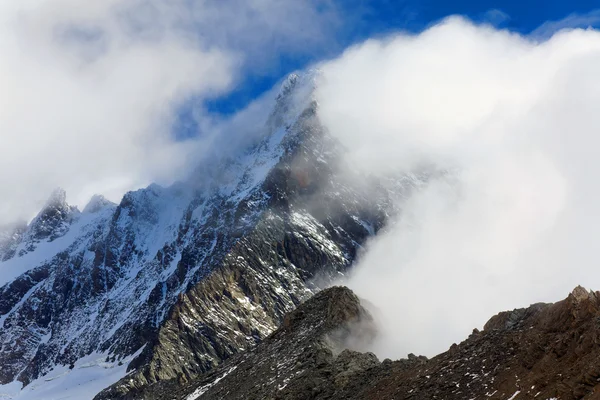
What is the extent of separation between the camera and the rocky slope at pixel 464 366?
3550cm

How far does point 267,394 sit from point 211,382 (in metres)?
28.4

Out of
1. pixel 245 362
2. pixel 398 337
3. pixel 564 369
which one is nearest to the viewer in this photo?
pixel 564 369

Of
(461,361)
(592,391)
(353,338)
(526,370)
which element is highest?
(353,338)

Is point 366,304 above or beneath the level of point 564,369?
above

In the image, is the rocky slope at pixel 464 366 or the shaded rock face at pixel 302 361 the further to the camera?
the shaded rock face at pixel 302 361

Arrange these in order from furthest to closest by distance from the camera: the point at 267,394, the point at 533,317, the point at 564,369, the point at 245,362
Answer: the point at 245,362 < the point at 267,394 < the point at 533,317 < the point at 564,369

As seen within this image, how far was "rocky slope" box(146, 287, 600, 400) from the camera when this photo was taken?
35.5 meters

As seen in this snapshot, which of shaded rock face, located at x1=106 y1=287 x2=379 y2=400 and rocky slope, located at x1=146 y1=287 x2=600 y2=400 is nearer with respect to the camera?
rocky slope, located at x1=146 y1=287 x2=600 y2=400

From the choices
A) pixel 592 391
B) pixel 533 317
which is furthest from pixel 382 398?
pixel 592 391

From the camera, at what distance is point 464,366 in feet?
143

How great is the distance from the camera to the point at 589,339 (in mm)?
35938

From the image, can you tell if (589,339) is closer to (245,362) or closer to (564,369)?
(564,369)

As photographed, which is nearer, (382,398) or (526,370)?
(526,370)

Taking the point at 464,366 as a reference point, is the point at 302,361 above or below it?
above
